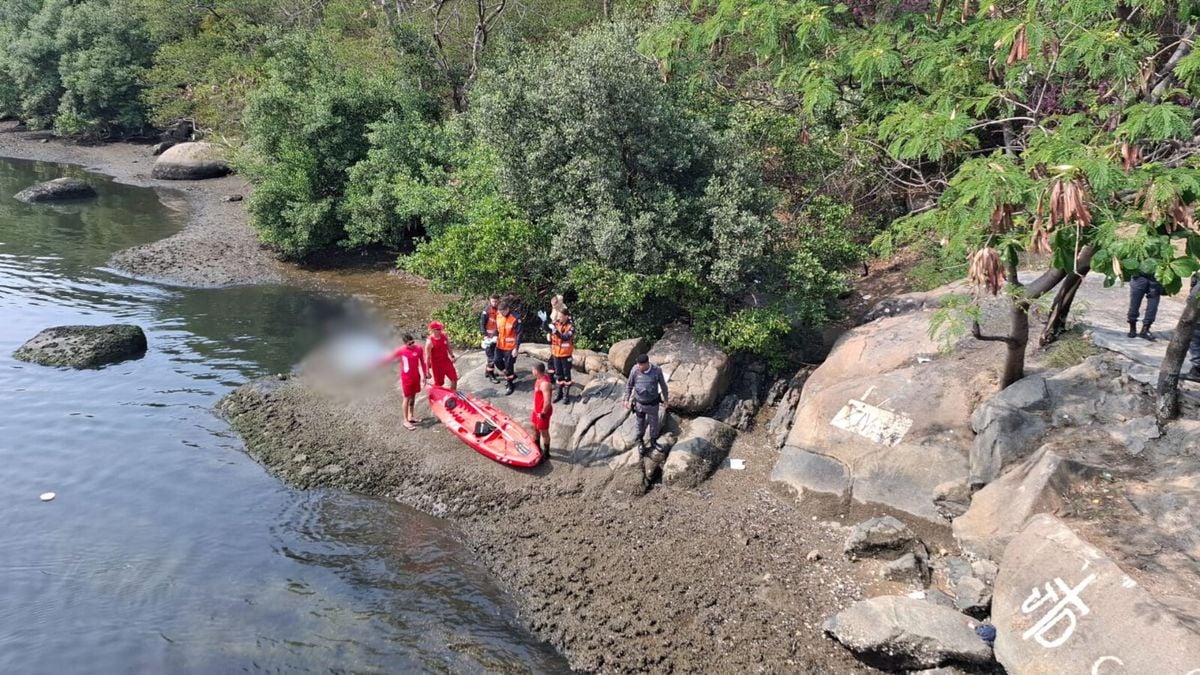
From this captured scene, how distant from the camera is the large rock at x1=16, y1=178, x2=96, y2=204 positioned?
31750mm

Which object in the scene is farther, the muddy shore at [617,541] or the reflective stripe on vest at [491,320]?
the reflective stripe on vest at [491,320]

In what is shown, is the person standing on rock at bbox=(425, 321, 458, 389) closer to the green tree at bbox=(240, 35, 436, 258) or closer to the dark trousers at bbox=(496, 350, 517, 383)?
the dark trousers at bbox=(496, 350, 517, 383)

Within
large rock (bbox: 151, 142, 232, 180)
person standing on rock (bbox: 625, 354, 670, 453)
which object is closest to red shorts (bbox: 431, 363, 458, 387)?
person standing on rock (bbox: 625, 354, 670, 453)

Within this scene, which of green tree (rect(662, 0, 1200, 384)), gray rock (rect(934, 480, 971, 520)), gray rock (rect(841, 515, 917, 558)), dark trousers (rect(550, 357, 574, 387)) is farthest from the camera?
dark trousers (rect(550, 357, 574, 387))

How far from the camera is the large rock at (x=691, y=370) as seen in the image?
523 inches

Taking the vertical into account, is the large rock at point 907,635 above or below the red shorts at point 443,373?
below

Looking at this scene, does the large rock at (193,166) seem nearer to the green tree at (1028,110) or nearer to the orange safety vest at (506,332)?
the orange safety vest at (506,332)

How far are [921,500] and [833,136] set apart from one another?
907 centimetres

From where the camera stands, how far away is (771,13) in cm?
1082

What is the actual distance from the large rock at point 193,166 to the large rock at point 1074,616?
3645 cm

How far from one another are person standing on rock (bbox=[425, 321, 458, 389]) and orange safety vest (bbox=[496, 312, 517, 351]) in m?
1.01

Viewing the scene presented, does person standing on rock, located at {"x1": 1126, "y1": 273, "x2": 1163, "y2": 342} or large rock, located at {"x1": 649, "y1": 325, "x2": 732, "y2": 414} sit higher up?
person standing on rock, located at {"x1": 1126, "y1": 273, "x2": 1163, "y2": 342}

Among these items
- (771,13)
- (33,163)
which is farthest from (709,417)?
(33,163)

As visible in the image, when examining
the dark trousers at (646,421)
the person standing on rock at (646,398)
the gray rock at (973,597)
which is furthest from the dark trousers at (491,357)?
the gray rock at (973,597)
